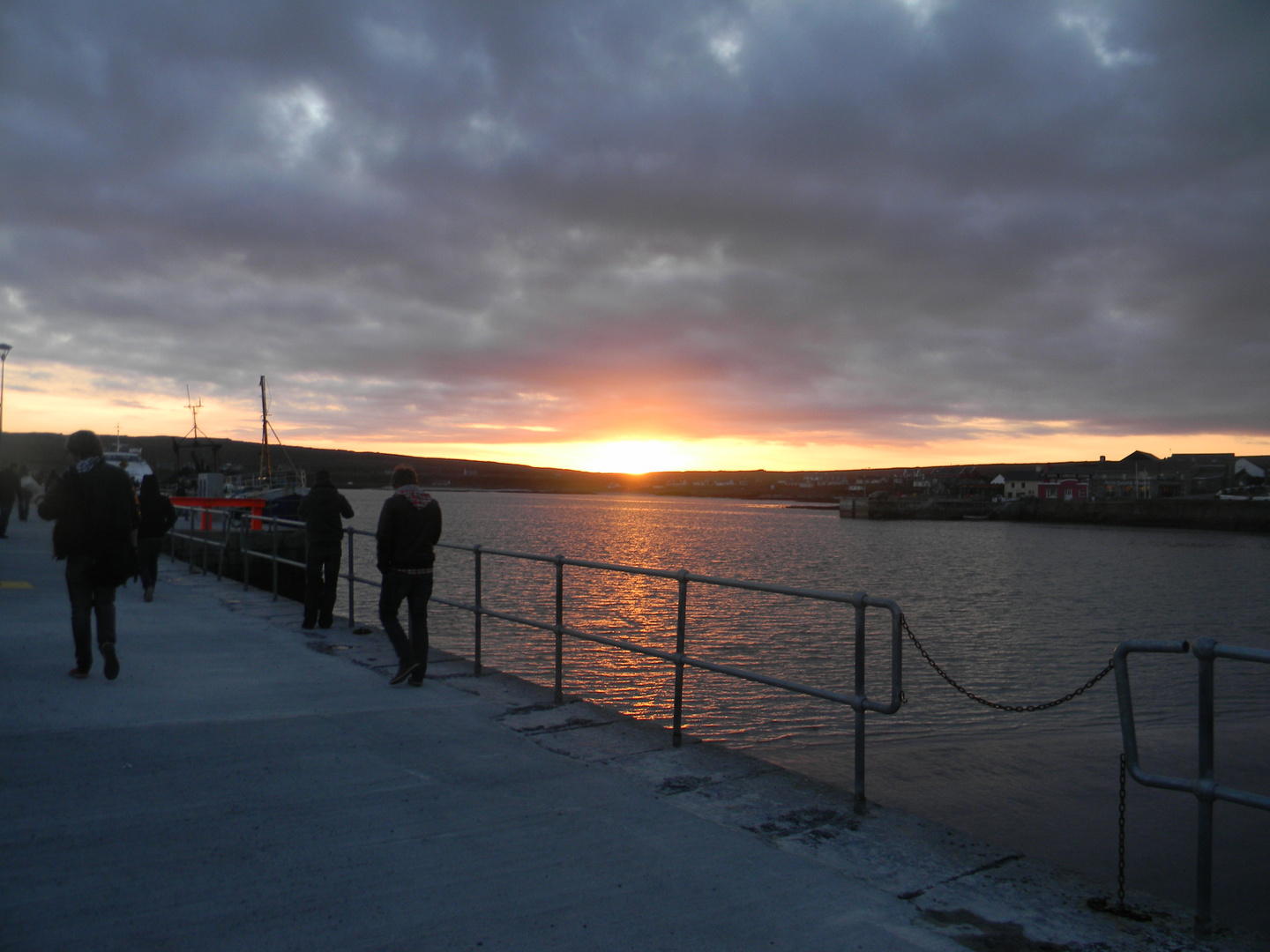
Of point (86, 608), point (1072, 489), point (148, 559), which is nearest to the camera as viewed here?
point (86, 608)

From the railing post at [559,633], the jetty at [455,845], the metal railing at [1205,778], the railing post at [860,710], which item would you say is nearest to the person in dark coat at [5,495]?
the jetty at [455,845]

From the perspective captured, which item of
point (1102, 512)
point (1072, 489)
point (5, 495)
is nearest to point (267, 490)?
point (5, 495)

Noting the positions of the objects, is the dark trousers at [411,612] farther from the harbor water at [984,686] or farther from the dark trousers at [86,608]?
the harbor water at [984,686]

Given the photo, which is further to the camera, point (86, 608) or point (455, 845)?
point (86, 608)

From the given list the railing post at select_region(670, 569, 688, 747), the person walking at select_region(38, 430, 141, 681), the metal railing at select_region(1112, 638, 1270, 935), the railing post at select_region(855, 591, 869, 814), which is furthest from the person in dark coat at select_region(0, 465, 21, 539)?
the metal railing at select_region(1112, 638, 1270, 935)

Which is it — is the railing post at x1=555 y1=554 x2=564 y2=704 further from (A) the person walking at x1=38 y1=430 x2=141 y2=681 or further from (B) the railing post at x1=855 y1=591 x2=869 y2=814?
(A) the person walking at x1=38 y1=430 x2=141 y2=681

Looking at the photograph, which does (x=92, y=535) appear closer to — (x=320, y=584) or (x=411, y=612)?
(x=411, y=612)

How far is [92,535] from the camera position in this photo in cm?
623

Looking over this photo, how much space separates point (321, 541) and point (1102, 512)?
109 meters

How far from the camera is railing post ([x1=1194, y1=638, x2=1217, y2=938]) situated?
3.08 meters

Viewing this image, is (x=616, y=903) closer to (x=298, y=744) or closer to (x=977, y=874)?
(x=977, y=874)

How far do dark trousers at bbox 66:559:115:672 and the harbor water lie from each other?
6064mm

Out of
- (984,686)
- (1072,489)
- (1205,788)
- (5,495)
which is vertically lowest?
(984,686)

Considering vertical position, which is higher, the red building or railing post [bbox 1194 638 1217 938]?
the red building
